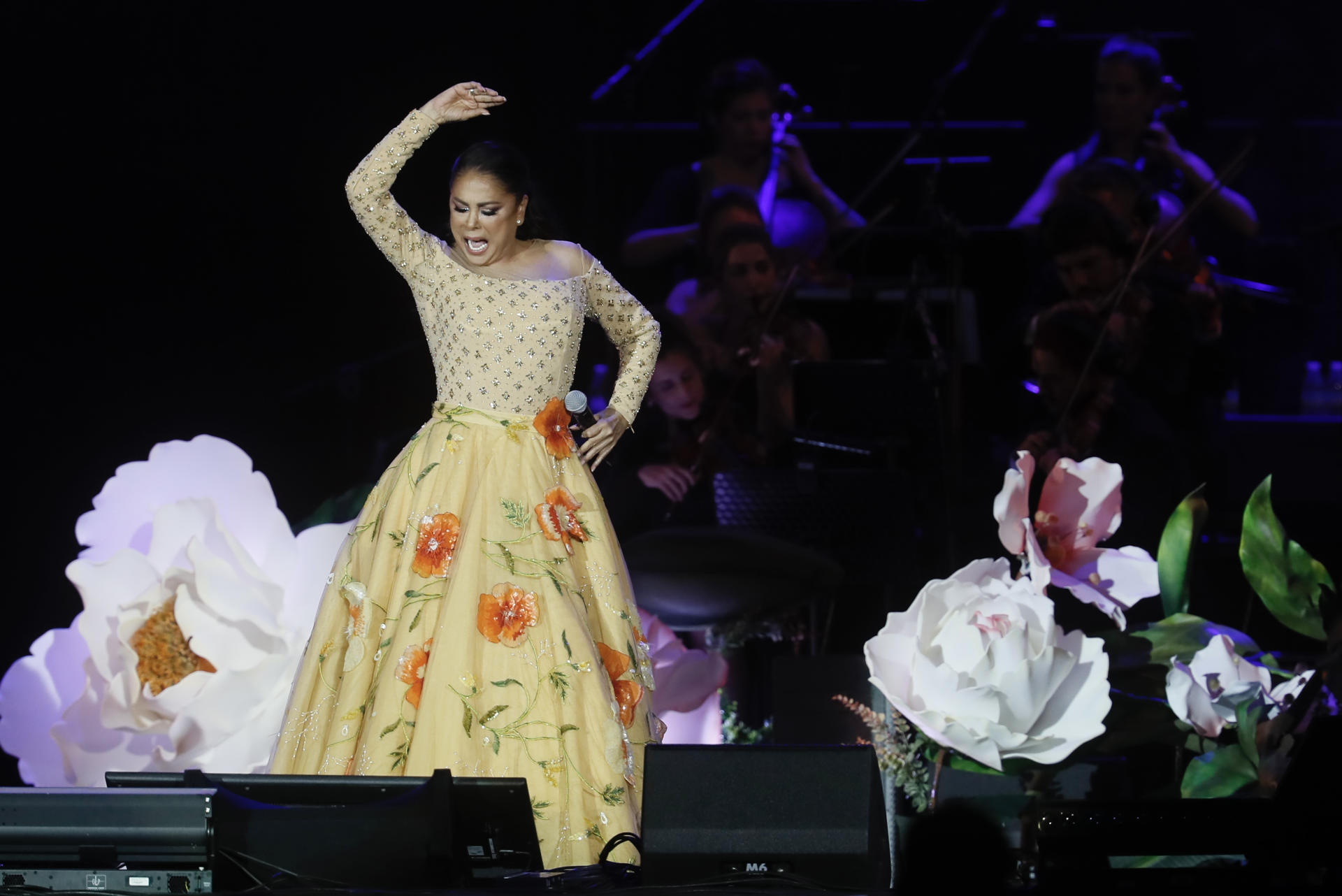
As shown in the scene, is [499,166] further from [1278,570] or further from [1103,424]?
[1103,424]

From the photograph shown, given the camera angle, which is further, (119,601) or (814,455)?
(814,455)

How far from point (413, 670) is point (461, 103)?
0.95 meters

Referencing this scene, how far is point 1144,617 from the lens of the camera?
401cm

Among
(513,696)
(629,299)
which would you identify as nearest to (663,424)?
(629,299)

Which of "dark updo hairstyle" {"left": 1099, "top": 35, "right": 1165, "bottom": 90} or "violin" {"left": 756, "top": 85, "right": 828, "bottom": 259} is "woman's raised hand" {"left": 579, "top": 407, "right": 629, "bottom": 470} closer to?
"violin" {"left": 756, "top": 85, "right": 828, "bottom": 259}

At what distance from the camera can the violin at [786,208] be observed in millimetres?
4219

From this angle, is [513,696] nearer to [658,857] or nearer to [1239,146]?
[658,857]

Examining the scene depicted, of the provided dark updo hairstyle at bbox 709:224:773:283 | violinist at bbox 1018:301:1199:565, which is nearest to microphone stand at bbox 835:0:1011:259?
dark updo hairstyle at bbox 709:224:773:283

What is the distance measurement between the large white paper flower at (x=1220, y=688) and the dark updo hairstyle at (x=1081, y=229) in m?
2.18

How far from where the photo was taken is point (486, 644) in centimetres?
240

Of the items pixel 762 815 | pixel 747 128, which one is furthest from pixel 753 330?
pixel 762 815

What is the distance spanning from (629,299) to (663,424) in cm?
131

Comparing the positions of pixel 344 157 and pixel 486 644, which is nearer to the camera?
pixel 486 644

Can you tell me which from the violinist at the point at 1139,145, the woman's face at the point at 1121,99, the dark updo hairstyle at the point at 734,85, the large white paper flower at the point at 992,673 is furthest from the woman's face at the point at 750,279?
the large white paper flower at the point at 992,673
